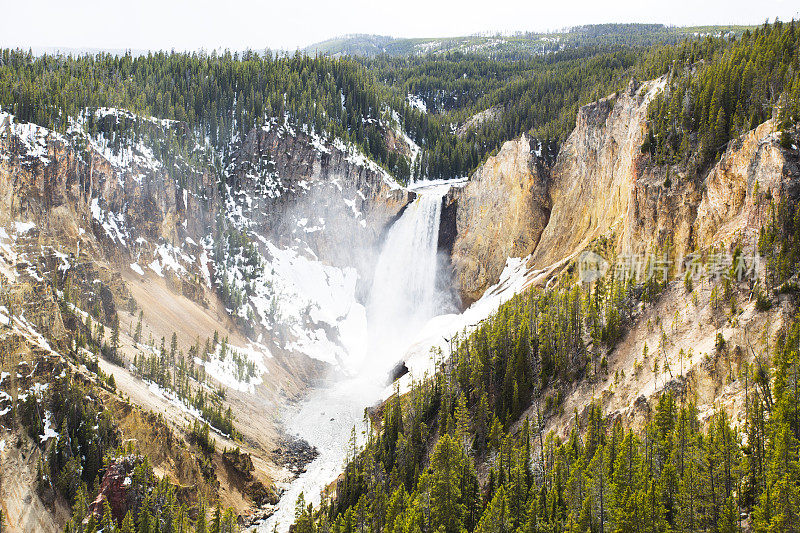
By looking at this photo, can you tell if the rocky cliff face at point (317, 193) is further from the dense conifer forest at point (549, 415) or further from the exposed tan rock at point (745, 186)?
the exposed tan rock at point (745, 186)

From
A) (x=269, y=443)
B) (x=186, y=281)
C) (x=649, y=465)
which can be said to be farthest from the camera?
(x=186, y=281)

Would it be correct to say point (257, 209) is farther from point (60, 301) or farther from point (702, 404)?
point (702, 404)

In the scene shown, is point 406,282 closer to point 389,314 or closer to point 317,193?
point 389,314

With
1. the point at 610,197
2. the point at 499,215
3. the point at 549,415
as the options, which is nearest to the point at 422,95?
the point at 499,215

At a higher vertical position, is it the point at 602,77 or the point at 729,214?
the point at 602,77

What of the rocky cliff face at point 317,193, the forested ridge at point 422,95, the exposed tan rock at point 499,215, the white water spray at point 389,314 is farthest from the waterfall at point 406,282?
the forested ridge at point 422,95

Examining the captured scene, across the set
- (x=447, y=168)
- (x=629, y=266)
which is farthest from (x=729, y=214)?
(x=447, y=168)

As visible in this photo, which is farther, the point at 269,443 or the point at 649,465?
the point at 269,443

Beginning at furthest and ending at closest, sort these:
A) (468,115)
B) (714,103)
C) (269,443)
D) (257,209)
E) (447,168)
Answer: (468,115) → (447,168) → (257,209) → (269,443) → (714,103)

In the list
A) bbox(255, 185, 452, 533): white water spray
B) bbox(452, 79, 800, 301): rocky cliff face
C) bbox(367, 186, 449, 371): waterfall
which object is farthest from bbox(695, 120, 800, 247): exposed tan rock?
bbox(367, 186, 449, 371): waterfall
